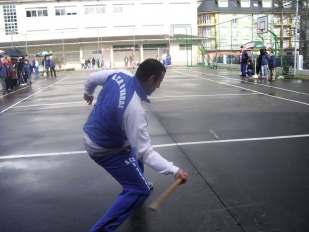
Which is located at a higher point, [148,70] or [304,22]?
[304,22]

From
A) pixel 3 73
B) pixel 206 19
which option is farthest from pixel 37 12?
pixel 3 73

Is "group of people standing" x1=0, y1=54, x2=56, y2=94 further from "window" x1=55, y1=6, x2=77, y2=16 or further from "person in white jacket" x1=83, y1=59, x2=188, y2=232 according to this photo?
"window" x1=55, y1=6, x2=77, y2=16

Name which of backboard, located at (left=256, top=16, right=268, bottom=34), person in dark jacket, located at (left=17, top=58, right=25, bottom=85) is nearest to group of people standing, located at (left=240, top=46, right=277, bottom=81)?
backboard, located at (left=256, top=16, right=268, bottom=34)

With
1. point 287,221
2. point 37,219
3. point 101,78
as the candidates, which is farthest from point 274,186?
point 37,219

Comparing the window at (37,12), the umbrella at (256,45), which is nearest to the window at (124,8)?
the window at (37,12)

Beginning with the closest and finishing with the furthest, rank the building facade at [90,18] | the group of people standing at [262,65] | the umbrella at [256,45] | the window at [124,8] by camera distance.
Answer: the group of people standing at [262,65] → the umbrella at [256,45] → the building facade at [90,18] → the window at [124,8]

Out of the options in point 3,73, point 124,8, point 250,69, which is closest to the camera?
point 3,73

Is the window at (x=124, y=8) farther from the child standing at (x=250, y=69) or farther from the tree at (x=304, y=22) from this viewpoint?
the child standing at (x=250, y=69)

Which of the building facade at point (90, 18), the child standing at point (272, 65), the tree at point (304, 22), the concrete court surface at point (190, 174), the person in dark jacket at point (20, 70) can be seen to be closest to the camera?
the concrete court surface at point (190, 174)

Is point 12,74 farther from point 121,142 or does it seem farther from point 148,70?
point 148,70

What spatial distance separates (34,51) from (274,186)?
5107 centimetres

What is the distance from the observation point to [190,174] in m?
4.95

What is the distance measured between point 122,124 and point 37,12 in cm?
5722

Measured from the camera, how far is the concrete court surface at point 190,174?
12.0 feet
